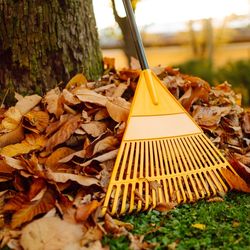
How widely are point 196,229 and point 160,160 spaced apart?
0.33 metres

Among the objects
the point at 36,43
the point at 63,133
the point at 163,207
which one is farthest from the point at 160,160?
the point at 36,43

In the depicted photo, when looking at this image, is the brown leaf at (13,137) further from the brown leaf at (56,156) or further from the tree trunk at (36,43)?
the tree trunk at (36,43)

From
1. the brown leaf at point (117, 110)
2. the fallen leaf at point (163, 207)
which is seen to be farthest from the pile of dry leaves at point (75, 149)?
the fallen leaf at point (163, 207)

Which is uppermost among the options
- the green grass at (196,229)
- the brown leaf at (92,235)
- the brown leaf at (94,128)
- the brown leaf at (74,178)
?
the brown leaf at (94,128)

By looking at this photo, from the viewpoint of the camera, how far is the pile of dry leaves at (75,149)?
137 centimetres

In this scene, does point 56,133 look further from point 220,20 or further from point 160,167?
point 220,20

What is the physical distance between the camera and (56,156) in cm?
177

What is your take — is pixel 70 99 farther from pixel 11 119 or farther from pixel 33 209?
pixel 33 209

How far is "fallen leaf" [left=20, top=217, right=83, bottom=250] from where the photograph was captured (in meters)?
1.29

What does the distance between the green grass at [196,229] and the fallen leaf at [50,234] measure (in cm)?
10

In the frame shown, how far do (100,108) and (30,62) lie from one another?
1.53 ft

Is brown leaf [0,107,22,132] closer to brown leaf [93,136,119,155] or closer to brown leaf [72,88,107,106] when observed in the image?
brown leaf [72,88,107,106]

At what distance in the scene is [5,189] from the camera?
1638mm

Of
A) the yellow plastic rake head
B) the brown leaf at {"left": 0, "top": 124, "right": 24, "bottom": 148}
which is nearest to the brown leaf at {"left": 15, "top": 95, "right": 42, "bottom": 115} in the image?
the brown leaf at {"left": 0, "top": 124, "right": 24, "bottom": 148}
